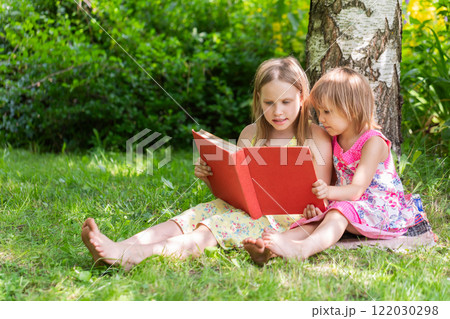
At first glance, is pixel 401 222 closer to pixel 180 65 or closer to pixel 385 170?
pixel 385 170

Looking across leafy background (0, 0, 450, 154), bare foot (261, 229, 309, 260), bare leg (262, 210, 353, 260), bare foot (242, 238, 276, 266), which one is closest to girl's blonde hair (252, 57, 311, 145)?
bare leg (262, 210, 353, 260)

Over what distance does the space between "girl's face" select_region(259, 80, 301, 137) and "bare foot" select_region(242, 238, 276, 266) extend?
0.65 m

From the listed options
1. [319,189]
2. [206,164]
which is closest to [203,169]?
[206,164]

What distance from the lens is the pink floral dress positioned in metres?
2.07

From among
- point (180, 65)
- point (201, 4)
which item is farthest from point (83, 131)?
point (201, 4)

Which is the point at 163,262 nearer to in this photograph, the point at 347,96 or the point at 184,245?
the point at 184,245

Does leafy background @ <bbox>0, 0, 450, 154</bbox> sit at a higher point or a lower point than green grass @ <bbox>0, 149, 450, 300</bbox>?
higher

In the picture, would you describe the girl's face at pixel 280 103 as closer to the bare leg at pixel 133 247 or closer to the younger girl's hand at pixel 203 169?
the younger girl's hand at pixel 203 169

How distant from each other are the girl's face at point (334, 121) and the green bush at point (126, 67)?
2274 millimetres

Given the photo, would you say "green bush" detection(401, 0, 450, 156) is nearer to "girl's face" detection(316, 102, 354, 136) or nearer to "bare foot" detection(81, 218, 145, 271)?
"girl's face" detection(316, 102, 354, 136)

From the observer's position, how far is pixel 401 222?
2146mm

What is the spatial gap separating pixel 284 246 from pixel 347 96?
2.43 ft
